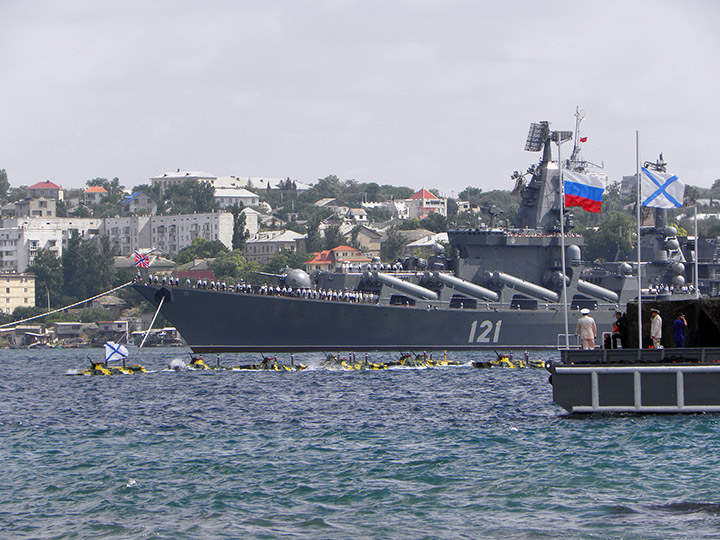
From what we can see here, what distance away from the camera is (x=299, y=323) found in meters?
71.8

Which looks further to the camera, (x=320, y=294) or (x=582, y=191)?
(x=320, y=294)

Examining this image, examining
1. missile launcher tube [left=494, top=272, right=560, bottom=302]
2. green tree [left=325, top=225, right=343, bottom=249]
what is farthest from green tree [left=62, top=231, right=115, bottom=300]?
missile launcher tube [left=494, top=272, right=560, bottom=302]

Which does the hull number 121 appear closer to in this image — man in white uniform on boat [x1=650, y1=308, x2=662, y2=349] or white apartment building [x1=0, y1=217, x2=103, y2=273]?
man in white uniform on boat [x1=650, y1=308, x2=662, y2=349]

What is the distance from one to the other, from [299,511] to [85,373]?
128 feet

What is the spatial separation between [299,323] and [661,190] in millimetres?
41385

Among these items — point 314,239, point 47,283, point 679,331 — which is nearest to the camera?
point 679,331

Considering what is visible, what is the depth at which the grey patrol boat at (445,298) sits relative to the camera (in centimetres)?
7206

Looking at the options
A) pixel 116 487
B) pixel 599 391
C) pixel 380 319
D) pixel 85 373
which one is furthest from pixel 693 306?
pixel 380 319

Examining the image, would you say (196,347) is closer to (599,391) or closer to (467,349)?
(467,349)

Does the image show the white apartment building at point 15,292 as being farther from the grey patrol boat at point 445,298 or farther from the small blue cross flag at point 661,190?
the small blue cross flag at point 661,190

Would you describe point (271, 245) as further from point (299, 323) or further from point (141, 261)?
point (299, 323)

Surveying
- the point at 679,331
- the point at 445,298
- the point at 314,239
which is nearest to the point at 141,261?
the point at 445,298

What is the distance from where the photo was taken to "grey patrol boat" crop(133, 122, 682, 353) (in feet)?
236

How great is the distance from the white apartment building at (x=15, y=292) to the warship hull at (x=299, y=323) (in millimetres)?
82322
